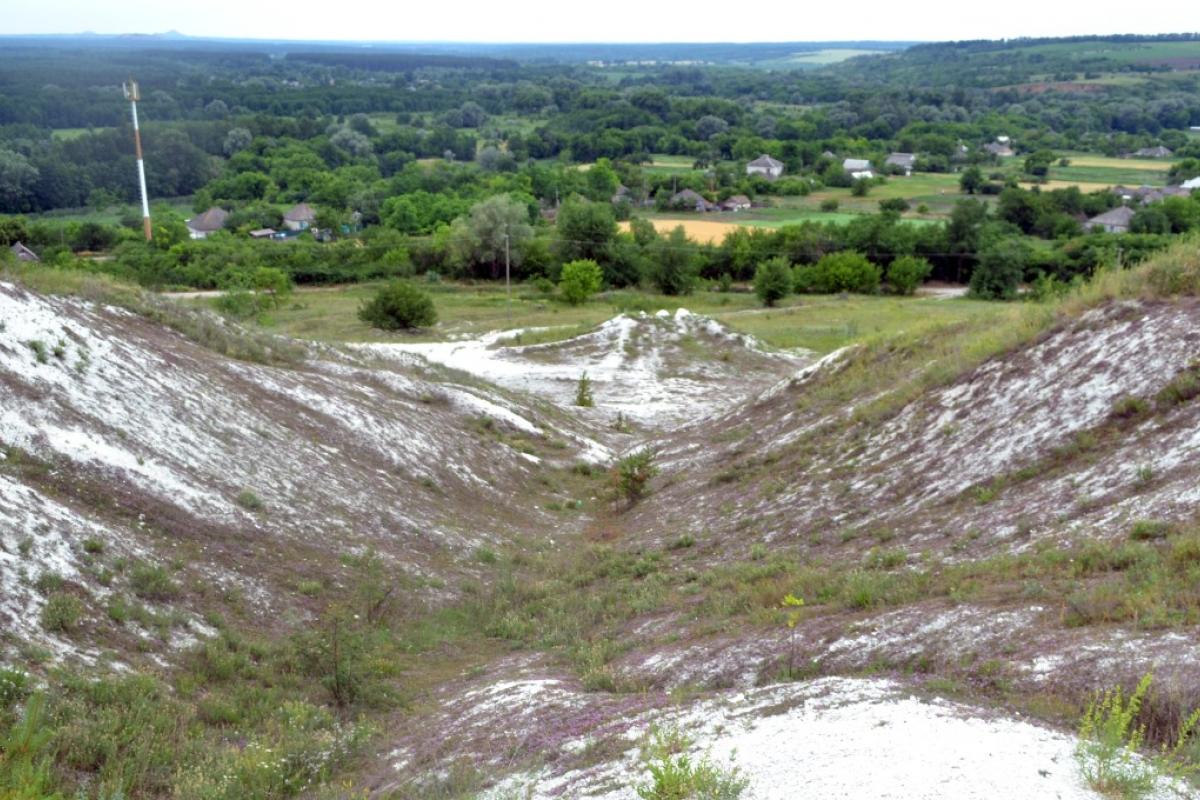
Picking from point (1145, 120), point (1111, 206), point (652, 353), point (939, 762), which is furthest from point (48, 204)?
point (1145, 120)

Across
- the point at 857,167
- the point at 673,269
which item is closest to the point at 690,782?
the point at 673,269

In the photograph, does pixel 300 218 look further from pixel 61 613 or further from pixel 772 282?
pixel 61 613

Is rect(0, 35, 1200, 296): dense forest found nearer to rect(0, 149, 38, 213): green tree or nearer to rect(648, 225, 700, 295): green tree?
rect(0, 149, 38, 213): green tree

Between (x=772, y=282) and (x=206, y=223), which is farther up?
(x=206, y=223)

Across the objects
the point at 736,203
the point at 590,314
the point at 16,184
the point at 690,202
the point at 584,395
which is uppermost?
the point at 16,184

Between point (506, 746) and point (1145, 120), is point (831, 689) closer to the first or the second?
point (506, 746)
